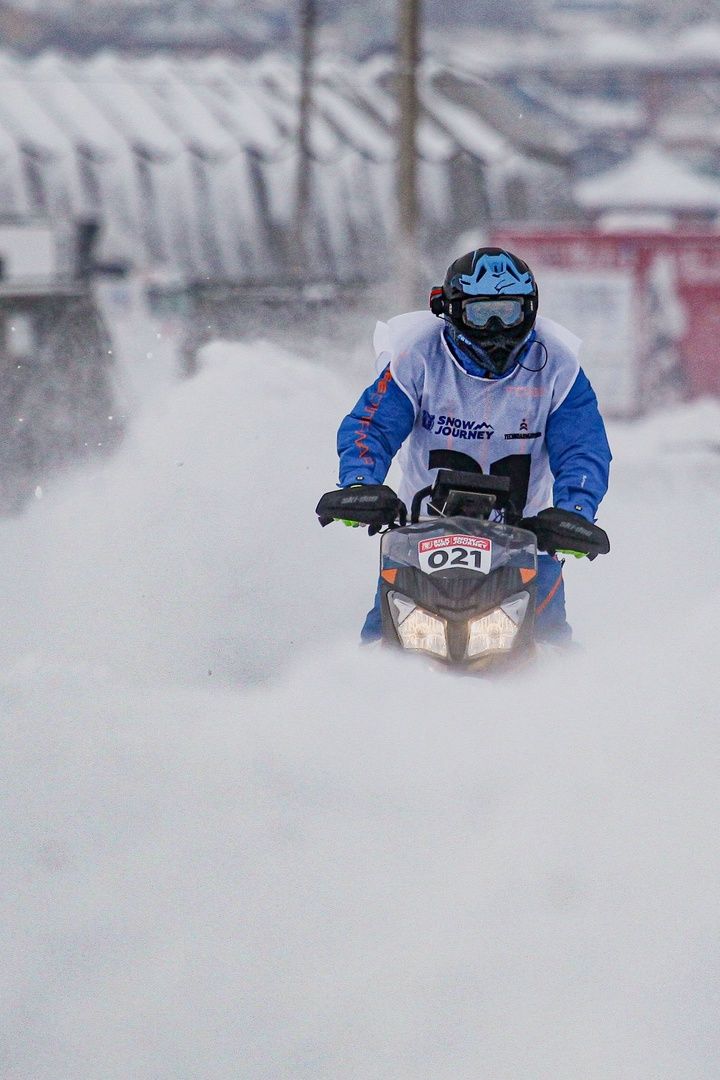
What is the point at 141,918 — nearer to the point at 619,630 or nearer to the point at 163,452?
the point at 619,630

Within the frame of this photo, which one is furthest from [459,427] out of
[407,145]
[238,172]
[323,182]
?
[238,172]

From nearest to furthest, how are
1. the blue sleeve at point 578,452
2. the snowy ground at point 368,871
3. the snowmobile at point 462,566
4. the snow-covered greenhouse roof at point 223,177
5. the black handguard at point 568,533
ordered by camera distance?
the snowy ground at point 368,871
the snowmobile at point 462,566
the black handguard at point 568,533
the blue sleeve at point 578,452
the snow-covered greenhouse roof at point 223,177

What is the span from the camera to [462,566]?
3.73 metres

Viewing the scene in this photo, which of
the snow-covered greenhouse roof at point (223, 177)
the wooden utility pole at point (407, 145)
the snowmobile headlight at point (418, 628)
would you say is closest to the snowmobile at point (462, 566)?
the snowmobile headlight at point (418, 628)

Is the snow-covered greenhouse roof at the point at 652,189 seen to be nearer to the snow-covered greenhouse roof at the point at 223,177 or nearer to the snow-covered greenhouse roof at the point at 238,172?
the snow-covered greenhouse roof at the point at 238,172

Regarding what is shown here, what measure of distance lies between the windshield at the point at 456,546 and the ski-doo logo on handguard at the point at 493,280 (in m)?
0.65

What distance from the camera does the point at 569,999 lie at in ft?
9.40

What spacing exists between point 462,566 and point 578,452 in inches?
28.4

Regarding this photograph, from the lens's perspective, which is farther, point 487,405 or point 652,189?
point 652,189

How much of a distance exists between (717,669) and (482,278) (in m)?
1.23

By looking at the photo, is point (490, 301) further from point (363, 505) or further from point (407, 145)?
point (407, 145)

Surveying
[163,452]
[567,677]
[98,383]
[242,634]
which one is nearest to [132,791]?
[567,677]

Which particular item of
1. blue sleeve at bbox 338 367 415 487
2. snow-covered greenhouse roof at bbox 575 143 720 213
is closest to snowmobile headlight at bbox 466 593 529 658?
blue sleeve at bbox 338 367 415 487

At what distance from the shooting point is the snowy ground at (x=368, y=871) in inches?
110
